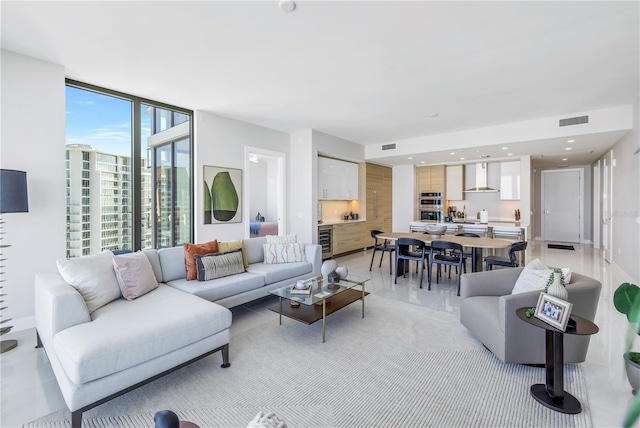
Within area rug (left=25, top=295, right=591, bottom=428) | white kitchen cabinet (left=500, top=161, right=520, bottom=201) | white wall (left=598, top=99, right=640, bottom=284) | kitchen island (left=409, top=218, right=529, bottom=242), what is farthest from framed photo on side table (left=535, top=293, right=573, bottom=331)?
white kitchen cabinet (left=500, top=161, right=520, bottom=201)

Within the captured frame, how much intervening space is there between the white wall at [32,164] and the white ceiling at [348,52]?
10.4 inches

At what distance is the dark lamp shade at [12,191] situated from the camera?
8.91 feet

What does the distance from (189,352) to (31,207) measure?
2.65 metres

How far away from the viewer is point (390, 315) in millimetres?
3549

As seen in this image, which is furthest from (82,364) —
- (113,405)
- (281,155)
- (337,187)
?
(337,187)

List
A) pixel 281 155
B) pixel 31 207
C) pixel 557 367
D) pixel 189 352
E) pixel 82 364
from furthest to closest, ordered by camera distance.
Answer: pixel 281 155, pixel 31 207, pixel 189 352, pixel 557 367, pixel 82 364

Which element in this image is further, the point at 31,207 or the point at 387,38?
the point at 31,207

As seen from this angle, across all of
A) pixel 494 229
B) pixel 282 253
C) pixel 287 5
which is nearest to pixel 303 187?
pixel 282 253

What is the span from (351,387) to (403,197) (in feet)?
24.3

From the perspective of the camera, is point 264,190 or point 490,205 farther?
point 264,190

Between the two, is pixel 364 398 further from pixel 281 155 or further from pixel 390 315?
pixel 281 155

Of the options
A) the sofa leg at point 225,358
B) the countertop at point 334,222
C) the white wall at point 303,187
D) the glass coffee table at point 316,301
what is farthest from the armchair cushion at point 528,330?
the countertop at point 334,222

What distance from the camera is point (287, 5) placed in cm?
235

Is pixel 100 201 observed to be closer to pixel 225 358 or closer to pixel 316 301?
pixel 225 358
